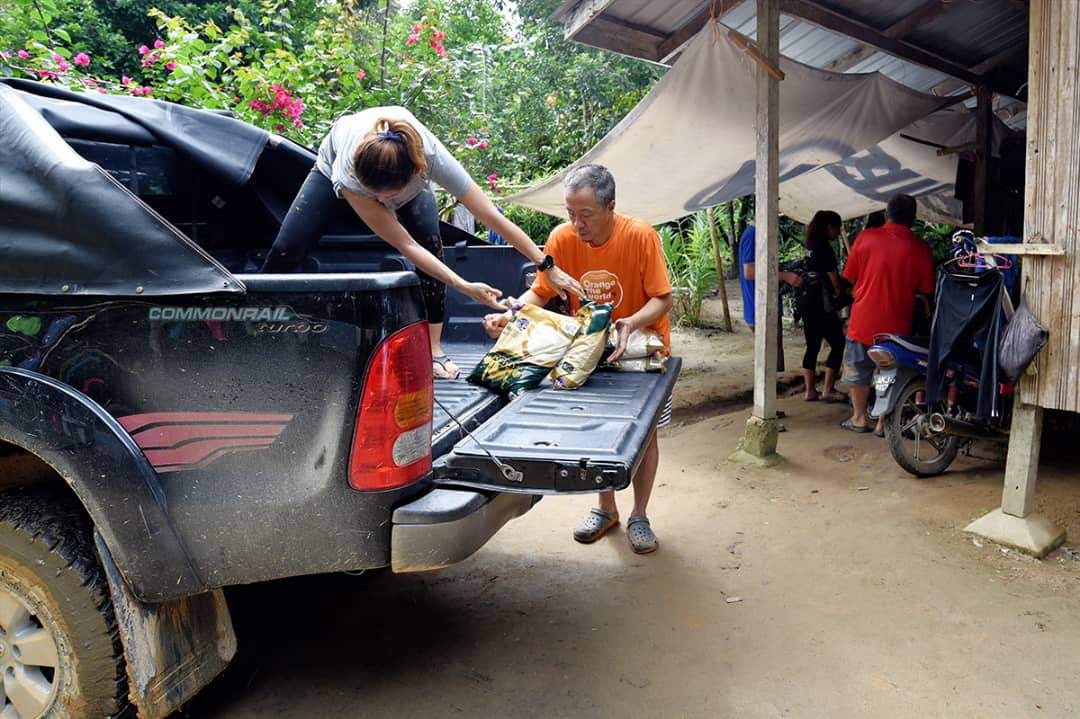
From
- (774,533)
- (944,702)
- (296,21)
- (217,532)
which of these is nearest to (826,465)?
(774,533)

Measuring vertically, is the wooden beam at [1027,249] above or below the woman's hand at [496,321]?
above

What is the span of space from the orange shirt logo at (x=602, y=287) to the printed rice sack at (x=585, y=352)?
403 mm

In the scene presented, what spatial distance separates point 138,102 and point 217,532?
2145 millimetres

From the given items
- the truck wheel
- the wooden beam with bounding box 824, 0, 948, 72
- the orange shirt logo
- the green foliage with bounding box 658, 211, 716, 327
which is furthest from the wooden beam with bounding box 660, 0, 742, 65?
the truck wheel

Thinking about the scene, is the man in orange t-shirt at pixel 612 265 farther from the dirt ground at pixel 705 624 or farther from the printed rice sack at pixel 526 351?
the dirt ground at pixel 705 624

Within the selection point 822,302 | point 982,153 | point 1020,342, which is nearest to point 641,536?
point 1020,342

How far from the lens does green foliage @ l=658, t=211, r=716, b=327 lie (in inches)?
444

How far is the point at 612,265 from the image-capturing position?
3.75m

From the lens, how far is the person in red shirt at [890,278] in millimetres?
5551

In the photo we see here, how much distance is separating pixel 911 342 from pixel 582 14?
3.09 m

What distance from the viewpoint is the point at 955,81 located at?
7750 mm

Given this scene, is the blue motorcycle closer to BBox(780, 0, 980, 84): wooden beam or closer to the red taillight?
BBox(780, 0, 980, 84): wooden beam

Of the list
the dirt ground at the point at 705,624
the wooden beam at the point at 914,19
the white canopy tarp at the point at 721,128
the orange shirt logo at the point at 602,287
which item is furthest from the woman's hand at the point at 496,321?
the wooden beam at the point at 914,19

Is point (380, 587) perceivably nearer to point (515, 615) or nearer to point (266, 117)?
point (515, 615)
